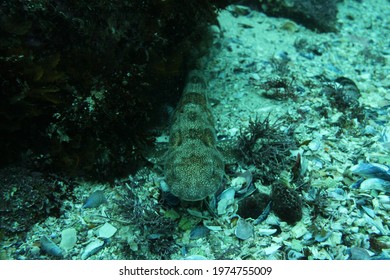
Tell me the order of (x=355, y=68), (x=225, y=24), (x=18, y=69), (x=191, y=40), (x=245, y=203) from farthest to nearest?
(x=225, y=24)
(x=355, y=68)
(x=191, y=40)
(x=245, y=203)
(x=18, y=69)

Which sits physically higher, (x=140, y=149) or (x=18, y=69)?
(x=18, y=69)

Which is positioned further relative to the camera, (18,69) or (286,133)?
(286,133)

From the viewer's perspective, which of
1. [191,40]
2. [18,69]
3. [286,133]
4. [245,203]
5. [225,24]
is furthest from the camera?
[225,24]

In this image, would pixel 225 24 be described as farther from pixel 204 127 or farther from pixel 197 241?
pixel 197 241

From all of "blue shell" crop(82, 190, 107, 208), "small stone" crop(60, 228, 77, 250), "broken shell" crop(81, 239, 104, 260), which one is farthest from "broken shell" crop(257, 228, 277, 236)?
"small stone" crop(60, 228, 77, 250)
